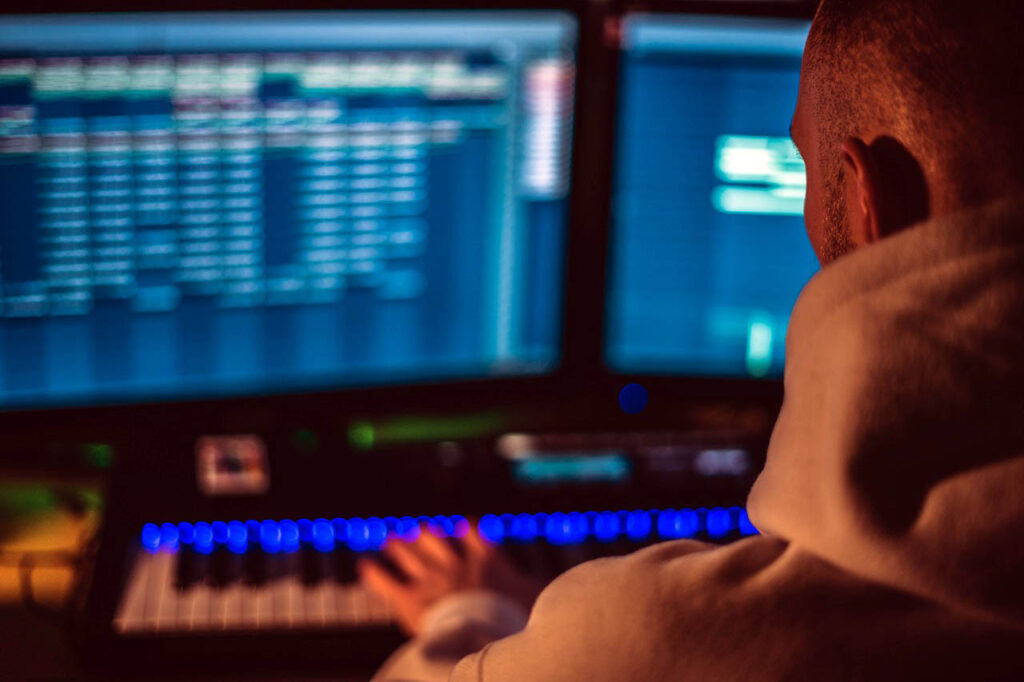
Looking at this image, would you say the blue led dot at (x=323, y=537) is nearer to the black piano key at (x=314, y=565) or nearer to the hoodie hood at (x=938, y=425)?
the black piano key at (x=314, y=565)

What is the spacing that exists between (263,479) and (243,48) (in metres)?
0.41

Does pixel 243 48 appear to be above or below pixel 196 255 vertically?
above

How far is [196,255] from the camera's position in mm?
1060

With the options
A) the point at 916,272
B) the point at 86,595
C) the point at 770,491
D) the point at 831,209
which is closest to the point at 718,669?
the point at 770,491

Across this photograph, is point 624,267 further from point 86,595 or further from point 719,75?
point 86,595

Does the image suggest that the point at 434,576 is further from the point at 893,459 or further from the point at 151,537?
the point at 893,459

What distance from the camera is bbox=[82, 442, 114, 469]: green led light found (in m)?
1.23

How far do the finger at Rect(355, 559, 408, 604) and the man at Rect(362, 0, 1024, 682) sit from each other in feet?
1.21

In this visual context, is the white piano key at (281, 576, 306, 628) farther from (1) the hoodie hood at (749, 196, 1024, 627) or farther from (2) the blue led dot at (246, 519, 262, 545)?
(1) the hoodie hood at (749, 196, 1024, 627)

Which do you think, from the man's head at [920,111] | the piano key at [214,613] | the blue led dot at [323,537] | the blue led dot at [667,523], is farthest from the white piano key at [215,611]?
the man's head at [920,111]

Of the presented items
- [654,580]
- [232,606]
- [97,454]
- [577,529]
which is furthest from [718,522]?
[97,454]

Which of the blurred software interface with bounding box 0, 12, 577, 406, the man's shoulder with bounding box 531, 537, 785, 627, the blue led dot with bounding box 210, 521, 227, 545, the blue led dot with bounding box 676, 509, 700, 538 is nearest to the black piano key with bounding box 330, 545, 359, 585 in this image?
the blue led dot with bounding box 210, 521, 227, 545

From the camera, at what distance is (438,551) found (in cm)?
101

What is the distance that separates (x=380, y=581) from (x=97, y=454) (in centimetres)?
45
